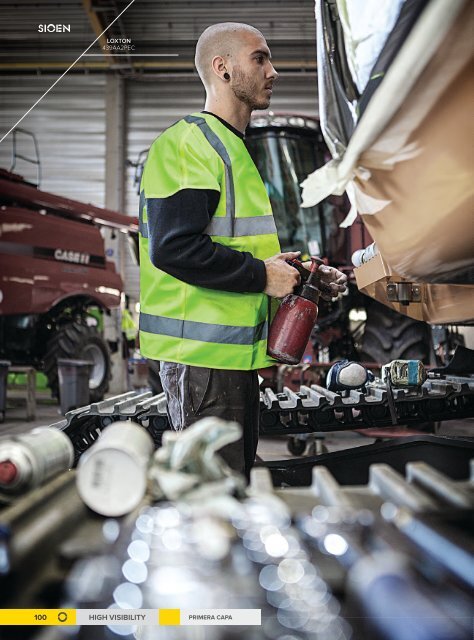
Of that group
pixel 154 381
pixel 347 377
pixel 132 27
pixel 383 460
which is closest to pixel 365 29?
pixel 132 27

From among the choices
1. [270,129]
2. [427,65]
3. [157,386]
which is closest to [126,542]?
[427,65]

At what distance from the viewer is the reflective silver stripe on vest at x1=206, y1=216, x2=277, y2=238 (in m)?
1.01

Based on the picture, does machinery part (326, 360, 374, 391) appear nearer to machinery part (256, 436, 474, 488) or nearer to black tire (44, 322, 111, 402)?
machinery part (256, 436, 474, 488)

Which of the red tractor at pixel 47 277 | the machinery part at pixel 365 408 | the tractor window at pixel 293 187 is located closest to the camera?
the machinery part at pixel 365 408

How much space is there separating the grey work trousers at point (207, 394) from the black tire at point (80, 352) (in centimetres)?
238

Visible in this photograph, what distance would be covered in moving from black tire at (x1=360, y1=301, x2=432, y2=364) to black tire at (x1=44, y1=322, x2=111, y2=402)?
152 centimetres

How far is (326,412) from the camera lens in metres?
1.67

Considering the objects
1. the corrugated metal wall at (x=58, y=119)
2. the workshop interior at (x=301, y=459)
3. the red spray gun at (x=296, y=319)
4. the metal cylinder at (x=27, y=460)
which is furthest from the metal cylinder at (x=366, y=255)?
the metal cylinder at (x=27, y=460)

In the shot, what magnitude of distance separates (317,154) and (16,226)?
154cm

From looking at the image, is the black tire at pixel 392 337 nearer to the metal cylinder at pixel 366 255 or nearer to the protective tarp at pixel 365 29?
the metal cylinder at pixel 366 255

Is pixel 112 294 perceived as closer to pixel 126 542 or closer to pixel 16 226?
pixel 16 226

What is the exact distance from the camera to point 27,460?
43cm

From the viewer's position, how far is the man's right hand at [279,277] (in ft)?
3.17

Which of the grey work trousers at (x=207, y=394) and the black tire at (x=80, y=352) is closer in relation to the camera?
the grey work trousers at (x=207, y=394)
